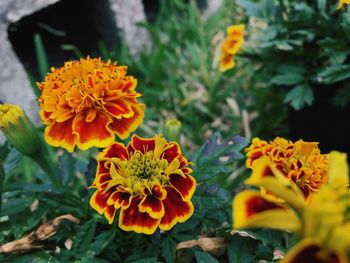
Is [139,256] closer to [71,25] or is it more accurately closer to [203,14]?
[71,25]

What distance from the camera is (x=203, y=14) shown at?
2.49 meters

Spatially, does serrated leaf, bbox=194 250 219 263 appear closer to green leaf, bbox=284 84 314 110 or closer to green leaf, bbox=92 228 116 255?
green leaf, bbox=92 228 116 255

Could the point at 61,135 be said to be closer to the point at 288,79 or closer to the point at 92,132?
the point at 92,132

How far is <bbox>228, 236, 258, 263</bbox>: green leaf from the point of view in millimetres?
888

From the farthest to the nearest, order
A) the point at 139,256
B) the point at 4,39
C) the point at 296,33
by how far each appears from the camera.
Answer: the point at 4,39 < the point at 296,33 < the point at 139,256

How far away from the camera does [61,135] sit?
937mm

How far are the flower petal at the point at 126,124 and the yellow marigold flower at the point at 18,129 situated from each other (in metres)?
0.17

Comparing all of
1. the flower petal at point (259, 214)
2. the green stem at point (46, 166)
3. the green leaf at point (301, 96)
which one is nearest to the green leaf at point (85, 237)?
the green stem at point (46, 166)

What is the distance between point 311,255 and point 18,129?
0.63 metres

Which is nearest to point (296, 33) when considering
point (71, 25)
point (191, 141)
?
point (191, 141)

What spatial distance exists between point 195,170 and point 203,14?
5.41 ft

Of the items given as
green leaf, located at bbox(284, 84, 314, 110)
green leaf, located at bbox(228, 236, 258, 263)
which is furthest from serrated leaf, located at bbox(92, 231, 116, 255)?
green leaf, located at bbox(284, 84, 314, 110)

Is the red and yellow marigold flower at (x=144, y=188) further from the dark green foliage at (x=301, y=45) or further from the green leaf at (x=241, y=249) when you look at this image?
the dark green foliage at (x=301, y=45)

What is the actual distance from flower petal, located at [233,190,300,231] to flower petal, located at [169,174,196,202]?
203 millimetres
